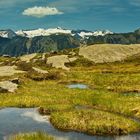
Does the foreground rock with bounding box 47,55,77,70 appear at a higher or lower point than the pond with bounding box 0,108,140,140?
lower

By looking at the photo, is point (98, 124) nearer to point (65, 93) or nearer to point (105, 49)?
point (65, 93)

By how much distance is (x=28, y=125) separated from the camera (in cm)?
3706

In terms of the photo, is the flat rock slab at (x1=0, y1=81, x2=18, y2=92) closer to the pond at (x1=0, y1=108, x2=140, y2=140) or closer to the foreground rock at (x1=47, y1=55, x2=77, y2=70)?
the pond at (x1=0, y1=108, x2=140, y2=140)

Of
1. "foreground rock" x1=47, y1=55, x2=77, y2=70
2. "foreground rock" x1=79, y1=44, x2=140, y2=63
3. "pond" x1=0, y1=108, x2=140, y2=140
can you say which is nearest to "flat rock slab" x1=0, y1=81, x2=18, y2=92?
"pond" x1=0, y1=108, x2=140, y2=140

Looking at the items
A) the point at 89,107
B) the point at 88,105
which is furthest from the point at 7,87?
the point at 89,107

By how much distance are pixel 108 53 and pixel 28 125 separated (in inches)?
5573

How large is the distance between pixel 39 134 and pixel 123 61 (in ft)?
470

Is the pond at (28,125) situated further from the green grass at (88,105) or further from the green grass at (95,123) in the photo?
the green grass at (88,105)

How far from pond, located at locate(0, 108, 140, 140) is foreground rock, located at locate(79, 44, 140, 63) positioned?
4930 inches

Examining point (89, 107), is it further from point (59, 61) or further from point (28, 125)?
point (59, 61)

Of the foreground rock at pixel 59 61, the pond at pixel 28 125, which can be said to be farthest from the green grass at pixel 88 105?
the foreground rock at pixel 59 61

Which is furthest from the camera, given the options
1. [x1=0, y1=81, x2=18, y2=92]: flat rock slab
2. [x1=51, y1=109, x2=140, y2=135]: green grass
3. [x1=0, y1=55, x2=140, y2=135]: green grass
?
[x1=0, y1=81, x2=18, y2=92]: flat rock slab

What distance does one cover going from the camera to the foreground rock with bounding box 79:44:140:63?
17138 centimetres

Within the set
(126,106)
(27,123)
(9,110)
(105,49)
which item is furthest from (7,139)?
(105,49)
